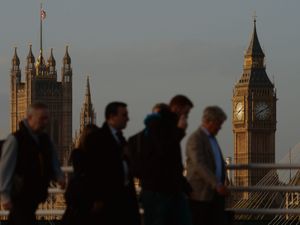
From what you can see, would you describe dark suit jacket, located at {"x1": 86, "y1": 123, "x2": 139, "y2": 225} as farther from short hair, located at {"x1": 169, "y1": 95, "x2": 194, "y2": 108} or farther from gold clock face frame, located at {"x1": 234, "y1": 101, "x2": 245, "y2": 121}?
gold clock face frame, located at {"x1": 234, "y1": 101, "x2": 245, "y2": 121}

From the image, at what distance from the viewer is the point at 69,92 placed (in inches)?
4072

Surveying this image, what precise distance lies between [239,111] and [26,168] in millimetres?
95529

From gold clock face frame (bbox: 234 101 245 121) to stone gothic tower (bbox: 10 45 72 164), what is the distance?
11340mm

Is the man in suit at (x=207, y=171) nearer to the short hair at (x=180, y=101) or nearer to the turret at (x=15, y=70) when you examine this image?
the short hair at (x=180, y=101)

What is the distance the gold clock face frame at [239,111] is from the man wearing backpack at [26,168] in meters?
94.7

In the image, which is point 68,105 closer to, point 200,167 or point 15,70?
point 15,70

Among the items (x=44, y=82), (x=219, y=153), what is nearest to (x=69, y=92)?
(x=44, y=82)

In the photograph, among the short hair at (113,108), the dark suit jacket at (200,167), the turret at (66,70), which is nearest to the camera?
the short hair at (113,108)

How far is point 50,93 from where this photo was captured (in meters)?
103

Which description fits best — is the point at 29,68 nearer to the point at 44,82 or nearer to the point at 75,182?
the point at 44,82

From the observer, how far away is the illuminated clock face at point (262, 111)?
103812 mm

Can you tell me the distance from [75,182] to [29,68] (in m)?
94.1

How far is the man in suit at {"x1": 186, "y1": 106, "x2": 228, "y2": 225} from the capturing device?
388 inches

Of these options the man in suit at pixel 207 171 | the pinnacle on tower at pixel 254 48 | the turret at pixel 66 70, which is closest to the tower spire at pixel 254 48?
the pinnacle on tower at pixel 254 48
